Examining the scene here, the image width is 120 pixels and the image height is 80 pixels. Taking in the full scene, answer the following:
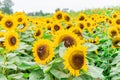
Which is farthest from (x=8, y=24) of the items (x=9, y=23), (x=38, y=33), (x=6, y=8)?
(x=6, y=8)

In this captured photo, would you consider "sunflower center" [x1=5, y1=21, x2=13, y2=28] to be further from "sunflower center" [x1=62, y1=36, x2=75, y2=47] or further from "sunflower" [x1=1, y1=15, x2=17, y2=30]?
"sunflower center" [x1=62, y1=36, x2=75, y2=47]

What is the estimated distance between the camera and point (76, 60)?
2.25 metres

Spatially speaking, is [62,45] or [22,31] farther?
[22,31]

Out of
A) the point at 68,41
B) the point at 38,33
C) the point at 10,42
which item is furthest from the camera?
the point at 38,33

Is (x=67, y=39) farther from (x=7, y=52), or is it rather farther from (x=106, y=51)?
(x=106, y=51)

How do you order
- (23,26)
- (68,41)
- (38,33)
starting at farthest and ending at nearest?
(23,26), (38,33), (68,41)

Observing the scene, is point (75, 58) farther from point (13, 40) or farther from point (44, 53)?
point (13, 40)

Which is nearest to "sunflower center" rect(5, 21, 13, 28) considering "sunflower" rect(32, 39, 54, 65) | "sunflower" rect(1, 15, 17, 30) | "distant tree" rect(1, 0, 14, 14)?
"sunflower" rect(1, 15, 17, 30)

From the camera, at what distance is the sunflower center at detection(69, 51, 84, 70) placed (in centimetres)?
225

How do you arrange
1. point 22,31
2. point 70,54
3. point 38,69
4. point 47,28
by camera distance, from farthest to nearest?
1. point 47,28
2. point 22,31
3. point 38,69
4. point 70,54

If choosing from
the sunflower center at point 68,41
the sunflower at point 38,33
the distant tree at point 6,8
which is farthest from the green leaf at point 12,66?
the distant tree at point 6,8

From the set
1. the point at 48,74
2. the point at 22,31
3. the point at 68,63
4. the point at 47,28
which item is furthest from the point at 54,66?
the point at 47,28

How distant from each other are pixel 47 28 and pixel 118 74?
1758 mm

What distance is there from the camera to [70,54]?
226 centimetres
